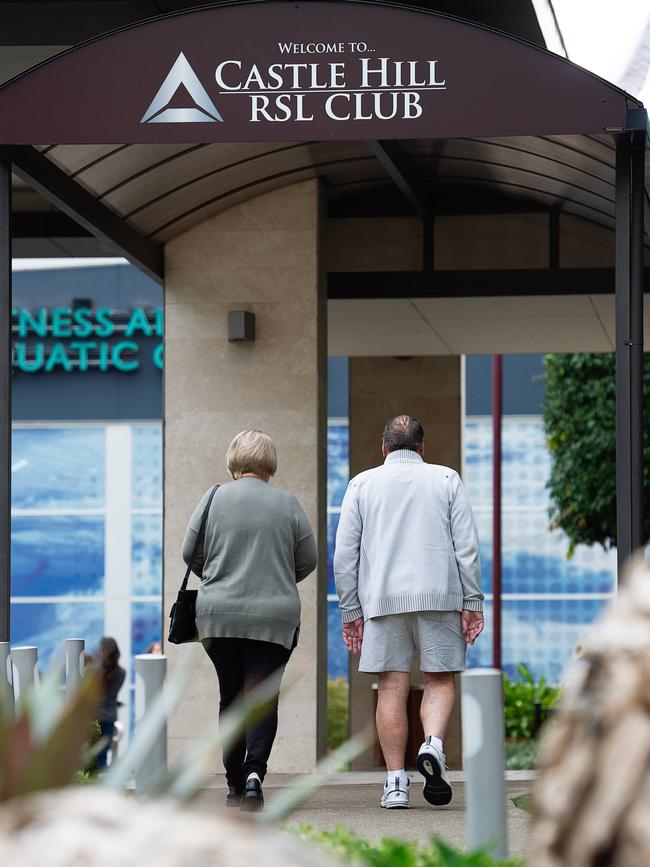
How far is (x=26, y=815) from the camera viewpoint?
77.7 inches

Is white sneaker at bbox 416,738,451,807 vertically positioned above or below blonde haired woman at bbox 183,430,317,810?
below

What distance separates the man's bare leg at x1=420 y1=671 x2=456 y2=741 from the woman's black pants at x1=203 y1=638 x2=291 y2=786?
0.72m

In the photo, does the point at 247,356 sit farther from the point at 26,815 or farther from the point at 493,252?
the point at 26,815

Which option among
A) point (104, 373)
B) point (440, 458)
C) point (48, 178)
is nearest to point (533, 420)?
point (104, 373)

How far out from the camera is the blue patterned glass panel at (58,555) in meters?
25.3

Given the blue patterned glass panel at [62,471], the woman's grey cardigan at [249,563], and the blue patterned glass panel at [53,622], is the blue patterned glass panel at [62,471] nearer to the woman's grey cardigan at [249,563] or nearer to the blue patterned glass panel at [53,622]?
the blue patterned glass panel at [53,622]

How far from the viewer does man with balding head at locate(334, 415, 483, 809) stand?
6.73 metres

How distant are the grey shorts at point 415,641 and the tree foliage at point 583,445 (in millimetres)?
15796

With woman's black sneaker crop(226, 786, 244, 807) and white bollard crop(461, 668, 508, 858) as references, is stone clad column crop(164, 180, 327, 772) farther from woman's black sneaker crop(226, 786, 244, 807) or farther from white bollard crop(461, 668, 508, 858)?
white bollard crop(461, 668, 508, 858)

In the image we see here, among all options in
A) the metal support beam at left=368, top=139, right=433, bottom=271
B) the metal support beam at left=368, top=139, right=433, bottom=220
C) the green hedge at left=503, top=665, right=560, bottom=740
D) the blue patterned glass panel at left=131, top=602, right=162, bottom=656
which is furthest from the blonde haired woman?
the blue patterned glass panel at left=131, top=602, right=162, bottom=656

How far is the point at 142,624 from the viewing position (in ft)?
82.0

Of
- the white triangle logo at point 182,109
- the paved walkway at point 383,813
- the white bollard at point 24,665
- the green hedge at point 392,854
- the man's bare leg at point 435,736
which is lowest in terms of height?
the paved walkway at point 383,813

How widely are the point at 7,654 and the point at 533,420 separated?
71.4ft

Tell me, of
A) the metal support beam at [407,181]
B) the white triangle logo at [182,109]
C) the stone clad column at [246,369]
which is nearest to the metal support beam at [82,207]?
the stone clad column at [246,369]
